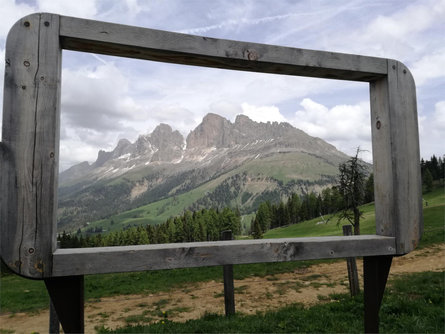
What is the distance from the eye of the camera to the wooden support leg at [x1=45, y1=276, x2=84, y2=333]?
2.25m

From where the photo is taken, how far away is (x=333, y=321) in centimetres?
608

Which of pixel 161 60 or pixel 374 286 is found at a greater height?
pixel 161 60

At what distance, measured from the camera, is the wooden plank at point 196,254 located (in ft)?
7.14

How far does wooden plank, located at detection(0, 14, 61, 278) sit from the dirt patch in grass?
6.98 metres

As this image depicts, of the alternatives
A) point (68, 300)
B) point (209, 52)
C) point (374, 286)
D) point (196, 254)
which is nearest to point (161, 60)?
point (209, 52)

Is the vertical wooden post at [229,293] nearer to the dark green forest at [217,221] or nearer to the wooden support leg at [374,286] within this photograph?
the wooden support leg at [374,286]

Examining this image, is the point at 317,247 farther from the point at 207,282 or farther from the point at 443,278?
the point at 207,282

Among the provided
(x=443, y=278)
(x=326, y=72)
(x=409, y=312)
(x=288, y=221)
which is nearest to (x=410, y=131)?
(x=326, y=72)

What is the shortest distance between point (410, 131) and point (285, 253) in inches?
68.5

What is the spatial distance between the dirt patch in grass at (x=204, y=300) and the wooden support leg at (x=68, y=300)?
21.4 ft

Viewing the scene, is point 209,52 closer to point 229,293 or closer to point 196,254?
point 196,254

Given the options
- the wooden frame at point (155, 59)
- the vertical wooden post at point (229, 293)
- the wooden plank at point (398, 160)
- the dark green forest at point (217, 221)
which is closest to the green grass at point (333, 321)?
the vertical wooden post at point (229, 293)

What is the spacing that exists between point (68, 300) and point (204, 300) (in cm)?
894

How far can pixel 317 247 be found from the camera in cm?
259
